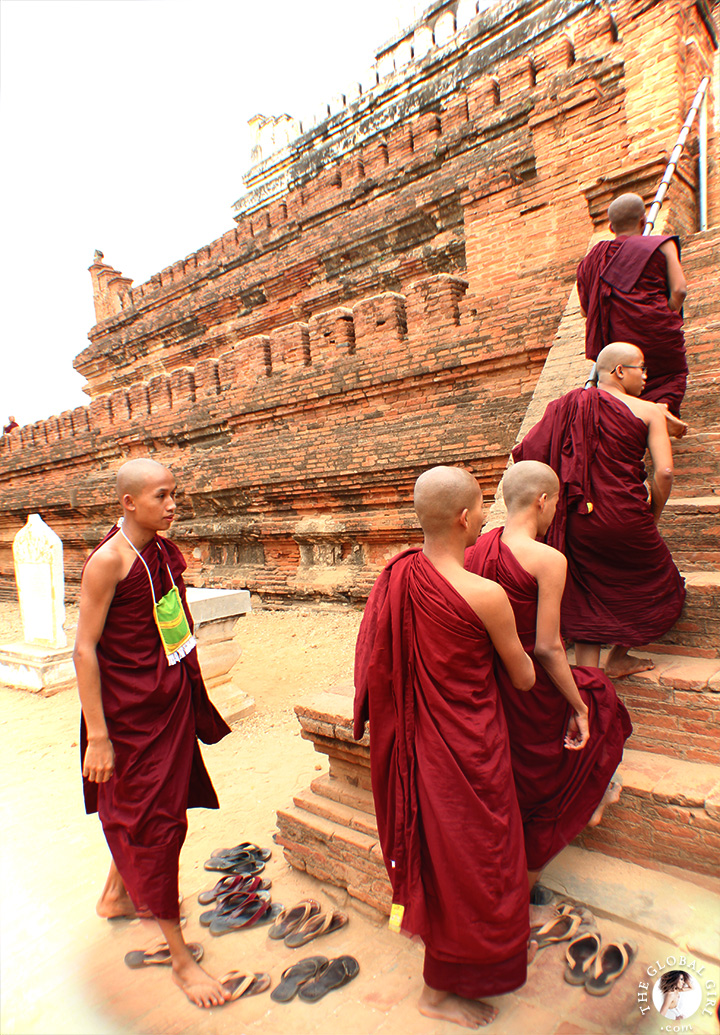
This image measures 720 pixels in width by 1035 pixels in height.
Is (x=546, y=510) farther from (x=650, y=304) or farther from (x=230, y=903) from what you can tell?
(x=230, y=903)

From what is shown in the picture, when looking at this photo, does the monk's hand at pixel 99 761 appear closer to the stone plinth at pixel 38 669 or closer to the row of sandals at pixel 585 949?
the row of sandals at pixel 585 949

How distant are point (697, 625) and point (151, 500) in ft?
7.57

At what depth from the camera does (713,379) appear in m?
3.67

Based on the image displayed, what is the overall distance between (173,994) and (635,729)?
1.93 m

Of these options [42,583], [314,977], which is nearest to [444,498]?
[314,977]

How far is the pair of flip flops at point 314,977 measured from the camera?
1965 mm

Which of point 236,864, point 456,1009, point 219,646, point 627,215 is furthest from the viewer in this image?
point 219,646

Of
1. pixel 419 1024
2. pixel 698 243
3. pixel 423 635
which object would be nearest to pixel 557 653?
pixel 423 635

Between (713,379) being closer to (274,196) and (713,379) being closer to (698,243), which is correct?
(698,243)

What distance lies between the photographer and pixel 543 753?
Result: 1893mm

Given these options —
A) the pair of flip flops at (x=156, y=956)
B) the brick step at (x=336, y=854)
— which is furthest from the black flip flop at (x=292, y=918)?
the pair of flip flops at (x=156, y=956)

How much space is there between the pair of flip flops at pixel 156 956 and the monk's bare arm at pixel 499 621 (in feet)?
5.32

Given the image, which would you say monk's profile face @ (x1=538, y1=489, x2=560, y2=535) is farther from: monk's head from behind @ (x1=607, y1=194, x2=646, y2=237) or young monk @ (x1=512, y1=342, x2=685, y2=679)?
monk's head from behind @ (x1=607, y1=194, x2=646, y2=237)

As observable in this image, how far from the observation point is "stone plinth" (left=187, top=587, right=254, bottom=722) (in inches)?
199
